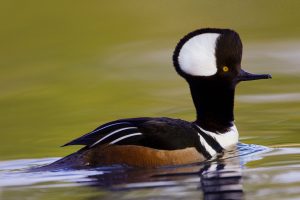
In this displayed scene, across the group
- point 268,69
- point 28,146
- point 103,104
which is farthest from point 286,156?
point 268,69

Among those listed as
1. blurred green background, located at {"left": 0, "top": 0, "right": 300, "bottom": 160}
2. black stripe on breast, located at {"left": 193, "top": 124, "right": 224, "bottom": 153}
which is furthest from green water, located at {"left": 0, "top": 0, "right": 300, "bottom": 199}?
black stripe on breast, located at {"left": 193, "top": 124, "right": 224, "bottom": 153}

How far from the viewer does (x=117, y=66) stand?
1652 cm

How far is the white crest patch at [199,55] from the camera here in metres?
10.3

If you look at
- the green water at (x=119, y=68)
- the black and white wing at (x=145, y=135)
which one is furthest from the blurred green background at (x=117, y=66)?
the black and white wing at (x=145, y=135)

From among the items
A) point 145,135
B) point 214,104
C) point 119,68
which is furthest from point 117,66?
point 145,135

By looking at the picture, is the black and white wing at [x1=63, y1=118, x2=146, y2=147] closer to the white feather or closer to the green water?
the white feather

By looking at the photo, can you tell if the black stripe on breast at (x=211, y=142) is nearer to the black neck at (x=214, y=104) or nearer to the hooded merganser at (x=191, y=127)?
the hooded merganser at (x=191, y=127)

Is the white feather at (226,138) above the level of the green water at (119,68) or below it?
below

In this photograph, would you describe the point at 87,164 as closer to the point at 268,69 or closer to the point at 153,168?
the point at 153,168

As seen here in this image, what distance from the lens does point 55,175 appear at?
32.0 ft

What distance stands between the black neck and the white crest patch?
0.64 feet

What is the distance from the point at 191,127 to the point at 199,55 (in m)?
0.66

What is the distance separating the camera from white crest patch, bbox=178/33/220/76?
1030 cm

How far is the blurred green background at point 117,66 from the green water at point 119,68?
0.05 feet
